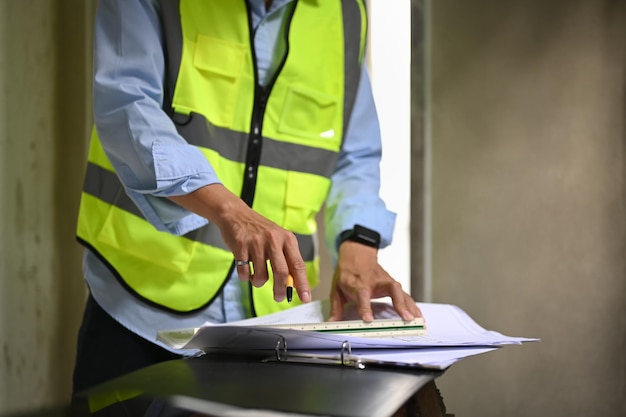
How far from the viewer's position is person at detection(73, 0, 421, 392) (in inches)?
32.9

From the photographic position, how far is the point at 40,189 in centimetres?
130

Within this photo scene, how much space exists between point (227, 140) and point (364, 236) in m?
0.22

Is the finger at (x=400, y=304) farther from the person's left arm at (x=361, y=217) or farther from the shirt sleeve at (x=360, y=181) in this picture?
the shirt sleeve at (x=360, y=181)

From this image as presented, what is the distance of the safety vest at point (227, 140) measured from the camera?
93 cm

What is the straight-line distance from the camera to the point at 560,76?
1.36m

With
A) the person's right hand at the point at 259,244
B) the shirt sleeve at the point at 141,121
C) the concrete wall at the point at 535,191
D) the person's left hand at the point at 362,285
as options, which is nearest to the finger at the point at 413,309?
the person's left hand at the point at 362,285

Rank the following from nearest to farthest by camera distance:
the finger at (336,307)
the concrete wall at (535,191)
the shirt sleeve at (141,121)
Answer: the shirt sleeve at (141,121), the finger at (336,307), the concrete wall at (535,191)

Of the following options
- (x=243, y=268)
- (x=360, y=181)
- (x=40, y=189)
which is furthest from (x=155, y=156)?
(x=40, y=189)

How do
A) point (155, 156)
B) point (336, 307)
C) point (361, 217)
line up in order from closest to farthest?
1. point (155, 156)
2. point (336, 307)
3. point (361, 217)

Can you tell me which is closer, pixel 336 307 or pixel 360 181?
pixel 336 307

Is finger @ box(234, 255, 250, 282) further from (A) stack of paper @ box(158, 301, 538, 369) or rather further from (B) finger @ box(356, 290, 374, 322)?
(B) finger @ box(356, 290, 374, 322)

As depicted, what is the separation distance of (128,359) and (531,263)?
0.79 meters

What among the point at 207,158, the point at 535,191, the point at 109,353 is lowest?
the point at 109,353

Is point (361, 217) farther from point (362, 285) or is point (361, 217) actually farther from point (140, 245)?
point (140, 245)
